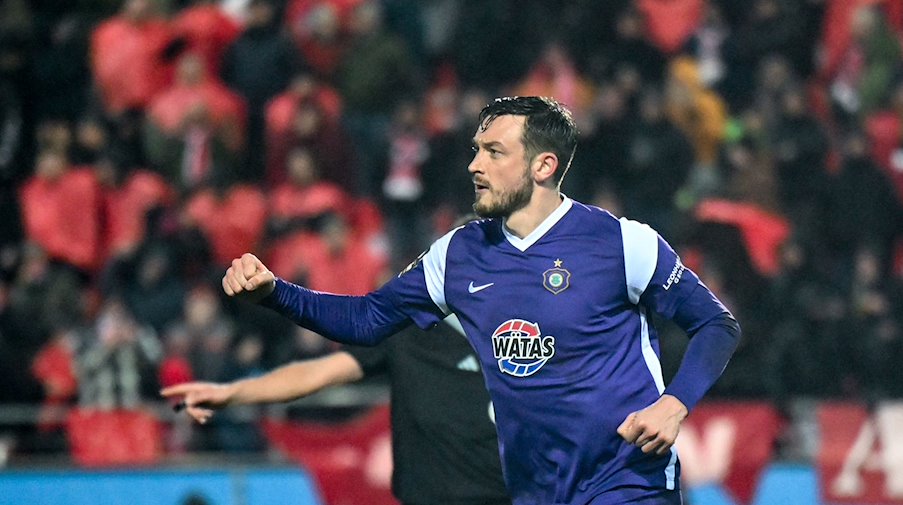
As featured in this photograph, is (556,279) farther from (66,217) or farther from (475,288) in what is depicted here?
(66,217)

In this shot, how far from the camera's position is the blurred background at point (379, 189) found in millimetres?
10328

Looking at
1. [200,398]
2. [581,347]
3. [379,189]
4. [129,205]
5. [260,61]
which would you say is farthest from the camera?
[260,61]

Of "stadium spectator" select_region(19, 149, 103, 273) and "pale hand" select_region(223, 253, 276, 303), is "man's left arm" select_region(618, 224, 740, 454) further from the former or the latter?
"stadium spectator" select_region(19, 149, 103, 273)

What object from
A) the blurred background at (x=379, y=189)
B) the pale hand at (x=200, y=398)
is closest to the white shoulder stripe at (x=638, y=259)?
the pale hand at (x=200, y=398)

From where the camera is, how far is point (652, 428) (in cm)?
493

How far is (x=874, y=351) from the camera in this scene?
39.2 ft

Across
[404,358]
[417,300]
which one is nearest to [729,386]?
[404,358]

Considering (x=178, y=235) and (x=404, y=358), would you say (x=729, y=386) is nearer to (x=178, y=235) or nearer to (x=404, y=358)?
(x=178, y=235)

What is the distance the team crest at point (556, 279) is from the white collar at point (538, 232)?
0.14 metres

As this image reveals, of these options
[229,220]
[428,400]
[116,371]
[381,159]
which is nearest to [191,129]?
[229,220]

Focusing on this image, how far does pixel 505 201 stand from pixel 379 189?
7.47 meters

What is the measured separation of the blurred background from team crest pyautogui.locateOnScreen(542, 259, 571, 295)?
15.0 ft

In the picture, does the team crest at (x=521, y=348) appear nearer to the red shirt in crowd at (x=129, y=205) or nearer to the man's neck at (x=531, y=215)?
the man's neck at (x=531, y=215)

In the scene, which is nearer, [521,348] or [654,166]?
[521,348]
